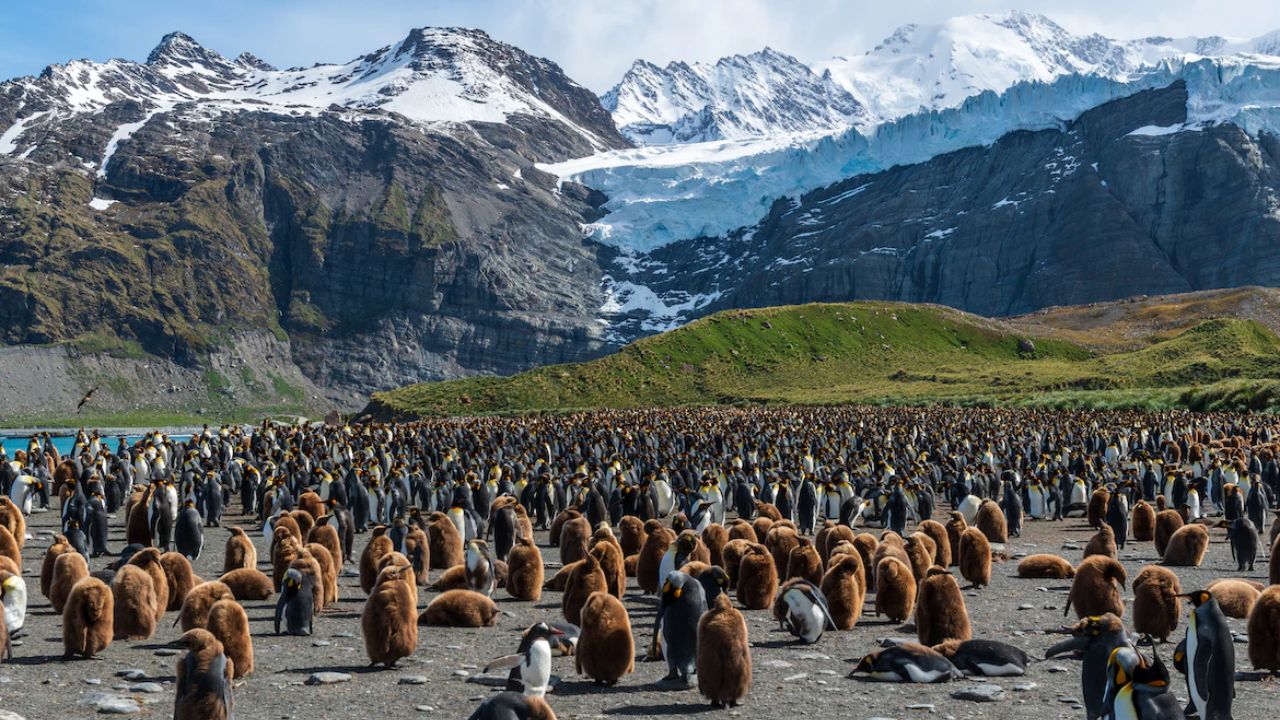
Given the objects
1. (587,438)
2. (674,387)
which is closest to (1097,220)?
(674,387)

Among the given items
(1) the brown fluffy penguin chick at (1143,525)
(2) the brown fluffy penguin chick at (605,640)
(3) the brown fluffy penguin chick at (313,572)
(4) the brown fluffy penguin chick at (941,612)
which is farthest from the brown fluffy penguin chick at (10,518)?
(1) the brown fluffy penguin chick at (1143,525)

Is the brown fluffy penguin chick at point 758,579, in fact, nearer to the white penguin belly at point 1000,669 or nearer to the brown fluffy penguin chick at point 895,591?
the brown fluffy penguin chick at point 895,591

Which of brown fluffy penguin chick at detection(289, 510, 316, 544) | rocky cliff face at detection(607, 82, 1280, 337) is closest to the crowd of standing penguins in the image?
brown fluffy penguin chick at detection(289, 510, 316, 544)

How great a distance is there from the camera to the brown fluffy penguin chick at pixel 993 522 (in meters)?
21.1

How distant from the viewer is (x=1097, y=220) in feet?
536

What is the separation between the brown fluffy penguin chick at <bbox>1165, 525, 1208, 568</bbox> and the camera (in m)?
17.4

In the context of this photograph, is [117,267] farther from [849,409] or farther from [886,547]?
[886,547]

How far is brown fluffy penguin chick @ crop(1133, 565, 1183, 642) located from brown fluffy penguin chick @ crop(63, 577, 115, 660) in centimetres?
1055

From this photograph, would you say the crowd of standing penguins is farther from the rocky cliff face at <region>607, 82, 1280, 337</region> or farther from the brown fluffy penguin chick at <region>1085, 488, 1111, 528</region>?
the rocky cliff face at <region>607, 82, 1280, 337</region>

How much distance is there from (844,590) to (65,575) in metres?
9.24

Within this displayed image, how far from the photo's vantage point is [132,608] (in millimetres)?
12211

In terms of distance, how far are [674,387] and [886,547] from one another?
242ft

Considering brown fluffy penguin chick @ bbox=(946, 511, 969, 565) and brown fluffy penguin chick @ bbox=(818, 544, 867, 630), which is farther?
brown fluffy penguin chick @ bbox=(946, 511, 969, 565)

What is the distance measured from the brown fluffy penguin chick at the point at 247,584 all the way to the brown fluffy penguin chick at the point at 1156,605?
34.3ft
